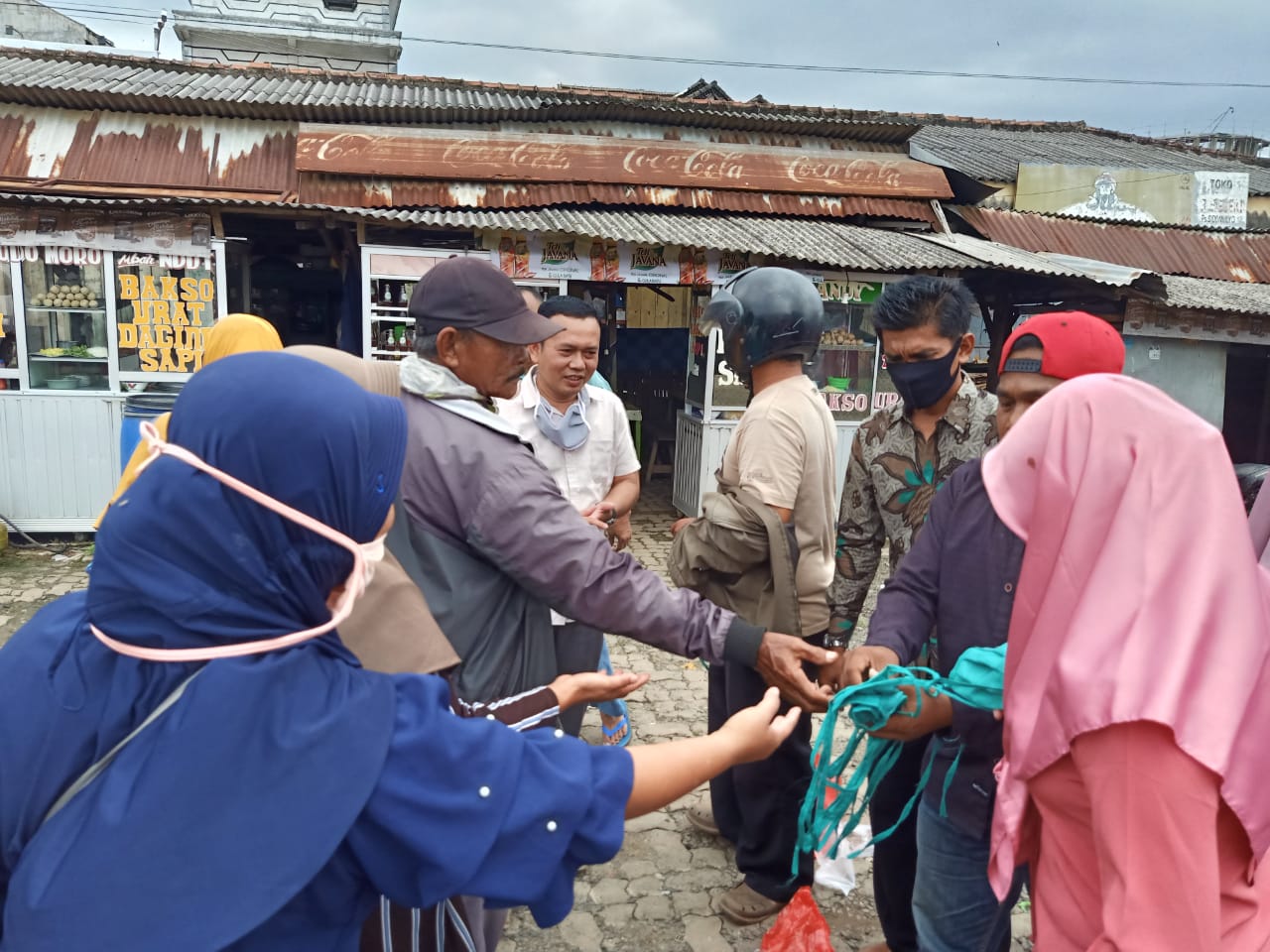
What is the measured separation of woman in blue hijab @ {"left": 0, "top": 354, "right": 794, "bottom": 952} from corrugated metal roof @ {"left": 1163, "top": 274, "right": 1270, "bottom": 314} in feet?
29.4

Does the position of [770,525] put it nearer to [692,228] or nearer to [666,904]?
[666,904]

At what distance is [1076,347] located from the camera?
1.99 meters

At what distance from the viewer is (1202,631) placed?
110 cm

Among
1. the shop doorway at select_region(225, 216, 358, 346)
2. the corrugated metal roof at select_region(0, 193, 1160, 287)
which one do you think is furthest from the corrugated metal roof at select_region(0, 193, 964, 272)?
the shop doorway at select_region(225, 216, 358, 346)

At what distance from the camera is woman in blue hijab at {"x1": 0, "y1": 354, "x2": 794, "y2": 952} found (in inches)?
36.8

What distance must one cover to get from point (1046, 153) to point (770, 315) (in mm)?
→ 12912

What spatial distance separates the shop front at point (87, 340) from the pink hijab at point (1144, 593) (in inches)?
290

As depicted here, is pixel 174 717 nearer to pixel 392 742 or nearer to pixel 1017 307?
pixel 392 742

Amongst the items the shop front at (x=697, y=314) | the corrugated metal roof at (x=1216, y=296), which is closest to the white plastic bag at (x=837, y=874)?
the shop front at (x=697, y=314)

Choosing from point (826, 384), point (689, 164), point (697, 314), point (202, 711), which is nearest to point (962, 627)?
point (202, 711)

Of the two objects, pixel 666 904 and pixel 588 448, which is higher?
pixel 588 448

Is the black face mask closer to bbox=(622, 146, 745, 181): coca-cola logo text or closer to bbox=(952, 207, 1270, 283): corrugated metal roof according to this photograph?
bbox=(622, 146, 745, 181): coca-cola logo text

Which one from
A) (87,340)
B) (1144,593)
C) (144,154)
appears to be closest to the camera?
(1144,593)

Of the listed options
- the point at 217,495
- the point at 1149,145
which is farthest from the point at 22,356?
the point at 1149,145
